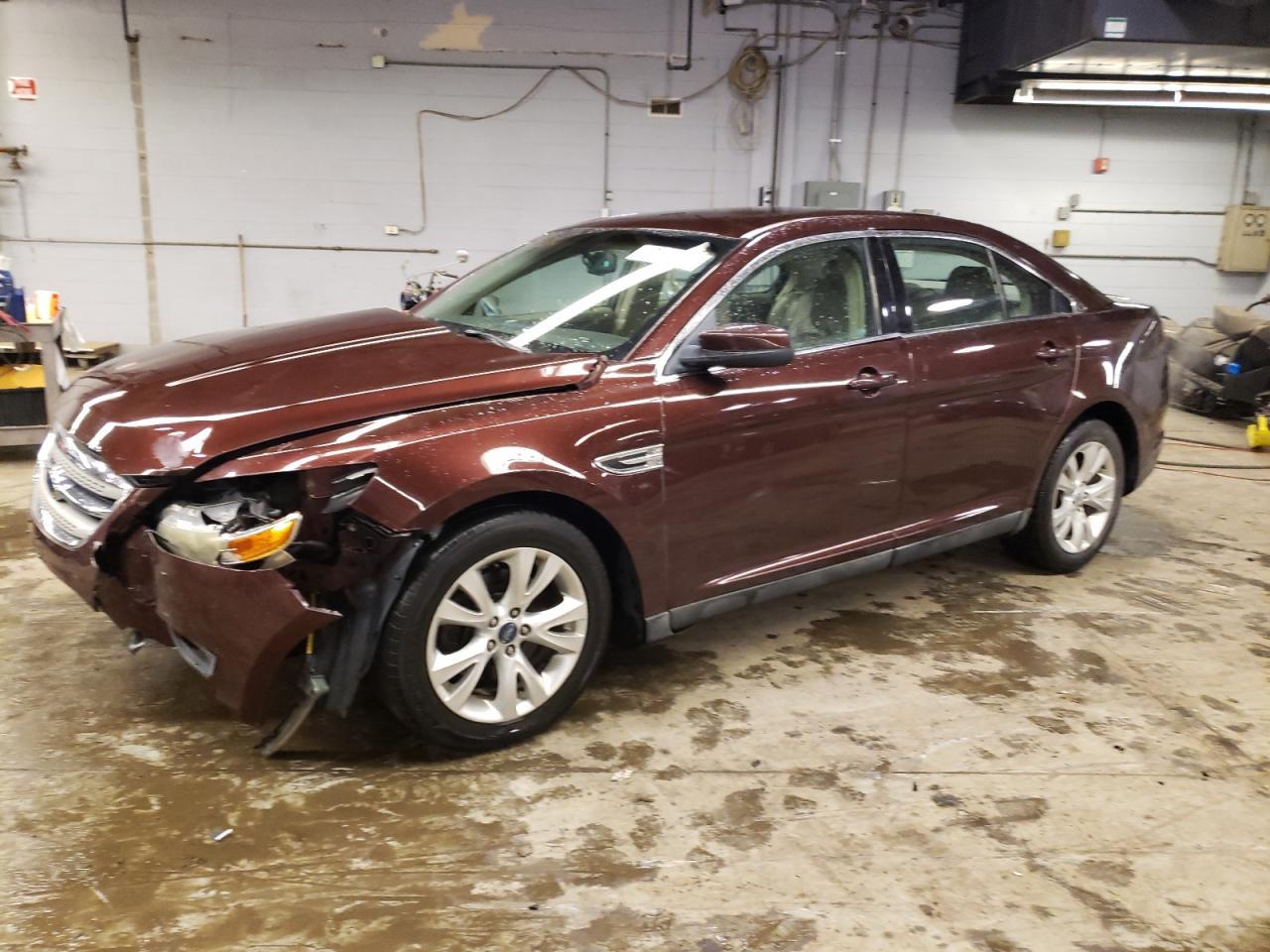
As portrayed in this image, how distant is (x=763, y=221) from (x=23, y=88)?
7546mm

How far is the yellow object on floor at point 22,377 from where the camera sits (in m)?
5.11

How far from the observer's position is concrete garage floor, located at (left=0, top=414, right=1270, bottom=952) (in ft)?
6.10

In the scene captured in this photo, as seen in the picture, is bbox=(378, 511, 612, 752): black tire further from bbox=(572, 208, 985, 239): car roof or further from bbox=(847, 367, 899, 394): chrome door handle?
bbox=(572, 208, 985, 239): car roof

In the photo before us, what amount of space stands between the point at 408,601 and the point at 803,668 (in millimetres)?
1377

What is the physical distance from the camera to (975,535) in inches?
132

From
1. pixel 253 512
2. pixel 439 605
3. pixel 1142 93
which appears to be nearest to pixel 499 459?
pixel 439 605

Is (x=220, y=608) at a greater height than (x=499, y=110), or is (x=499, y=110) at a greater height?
(x=499, y=110)

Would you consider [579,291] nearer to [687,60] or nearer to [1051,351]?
[1051,351]

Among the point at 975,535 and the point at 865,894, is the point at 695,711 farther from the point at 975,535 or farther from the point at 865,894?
the point at 975,535

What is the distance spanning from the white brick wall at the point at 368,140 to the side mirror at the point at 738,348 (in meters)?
5.97

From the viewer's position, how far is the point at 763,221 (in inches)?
115

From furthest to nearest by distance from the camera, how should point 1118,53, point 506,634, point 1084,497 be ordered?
point 1118,53
point 1084,497
point 506,634

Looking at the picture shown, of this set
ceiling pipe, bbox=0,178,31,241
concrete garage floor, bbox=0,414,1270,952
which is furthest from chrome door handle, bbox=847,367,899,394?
ceiling pipe, bbox=0,178,31,241

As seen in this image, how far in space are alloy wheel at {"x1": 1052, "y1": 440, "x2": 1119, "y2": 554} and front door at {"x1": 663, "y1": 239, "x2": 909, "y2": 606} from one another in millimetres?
999
